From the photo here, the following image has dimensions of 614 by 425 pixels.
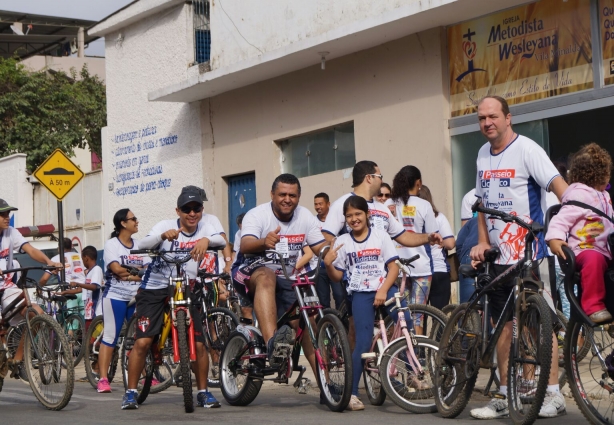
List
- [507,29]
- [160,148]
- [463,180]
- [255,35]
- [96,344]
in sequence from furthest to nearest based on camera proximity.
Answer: [160,148] < [255,35] < [463,180] < [507,29] < [96,344]

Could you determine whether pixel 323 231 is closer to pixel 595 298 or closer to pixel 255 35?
pixel 595 298

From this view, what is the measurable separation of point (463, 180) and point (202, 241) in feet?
20.6

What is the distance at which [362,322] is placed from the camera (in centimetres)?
835

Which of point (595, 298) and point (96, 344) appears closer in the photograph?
point (595, 298)

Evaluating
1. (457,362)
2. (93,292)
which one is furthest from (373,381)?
(93,292)

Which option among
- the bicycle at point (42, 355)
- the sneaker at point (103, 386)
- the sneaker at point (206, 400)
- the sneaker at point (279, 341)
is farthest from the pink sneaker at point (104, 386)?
the sneaker at point (279, 341)

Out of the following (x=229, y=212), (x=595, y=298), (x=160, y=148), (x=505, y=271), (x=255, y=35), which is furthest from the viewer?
(x=160, y=148)

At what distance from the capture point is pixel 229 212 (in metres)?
19.0

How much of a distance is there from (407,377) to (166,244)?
7.93ft

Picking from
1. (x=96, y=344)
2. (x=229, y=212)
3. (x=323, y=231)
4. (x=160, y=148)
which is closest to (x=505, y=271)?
(x=323, y=231)

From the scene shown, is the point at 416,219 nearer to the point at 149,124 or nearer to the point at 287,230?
the point at 287,230

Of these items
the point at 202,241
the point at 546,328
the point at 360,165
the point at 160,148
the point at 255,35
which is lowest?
the point at 546,328

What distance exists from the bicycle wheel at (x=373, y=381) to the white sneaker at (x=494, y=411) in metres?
1.11

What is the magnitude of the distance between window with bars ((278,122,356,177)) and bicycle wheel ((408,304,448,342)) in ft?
24.5
